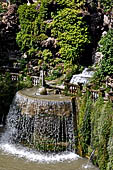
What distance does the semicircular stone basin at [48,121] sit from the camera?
13195mm

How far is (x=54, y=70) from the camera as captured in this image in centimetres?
2109

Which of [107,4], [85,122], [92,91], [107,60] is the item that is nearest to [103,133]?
[85,122]

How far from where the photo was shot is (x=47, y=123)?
533 inches

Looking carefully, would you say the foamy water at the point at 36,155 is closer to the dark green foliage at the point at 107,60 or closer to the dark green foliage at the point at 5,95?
the dark green foliage at the point at 5,95

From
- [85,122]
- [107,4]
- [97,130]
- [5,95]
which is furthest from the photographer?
[107,4]

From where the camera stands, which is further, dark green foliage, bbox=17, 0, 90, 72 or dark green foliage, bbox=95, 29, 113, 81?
dark green foliage, bbox=17, 0, 90, 72

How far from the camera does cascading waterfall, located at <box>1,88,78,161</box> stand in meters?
13.2

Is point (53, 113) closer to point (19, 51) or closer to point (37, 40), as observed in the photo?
point (37, 40)

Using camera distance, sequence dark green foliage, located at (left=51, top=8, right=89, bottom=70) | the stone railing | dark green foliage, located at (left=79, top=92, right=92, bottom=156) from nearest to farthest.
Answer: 1. the stone railing
2. dark green foliage, located at (left=79, top=92, right=92, bottom=156)
3. dark green foliage, located at (left=51, top=8, right=89, bottom=70)

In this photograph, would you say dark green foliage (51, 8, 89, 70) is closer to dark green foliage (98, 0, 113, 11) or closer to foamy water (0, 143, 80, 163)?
dark green foliage (98, 0, 113, 11)

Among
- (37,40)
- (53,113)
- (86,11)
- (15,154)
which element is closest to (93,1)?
(86,11)

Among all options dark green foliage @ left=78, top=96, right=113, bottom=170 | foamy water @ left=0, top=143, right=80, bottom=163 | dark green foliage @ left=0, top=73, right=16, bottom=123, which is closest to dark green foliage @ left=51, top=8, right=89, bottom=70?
dark green foliage @ left=0, top=73, right=16, bottom=123

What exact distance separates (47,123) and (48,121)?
0.39ft

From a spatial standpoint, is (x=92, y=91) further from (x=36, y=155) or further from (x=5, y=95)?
(x=5, y=95)
